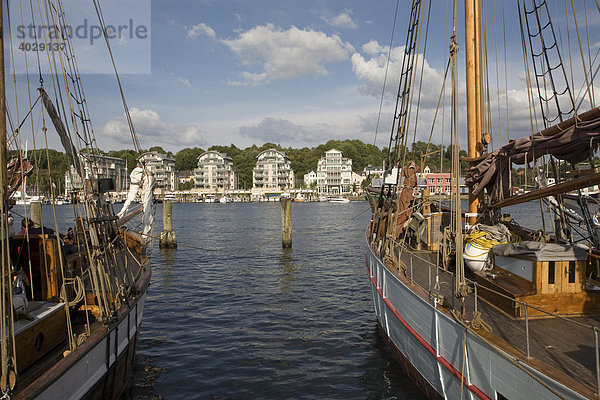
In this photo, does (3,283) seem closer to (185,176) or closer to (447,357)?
(447,357)

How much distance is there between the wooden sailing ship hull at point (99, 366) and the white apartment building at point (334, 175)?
131486mm

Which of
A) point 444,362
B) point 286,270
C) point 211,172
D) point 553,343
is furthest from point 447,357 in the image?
point 211,172

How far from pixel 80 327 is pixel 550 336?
705 centimetres

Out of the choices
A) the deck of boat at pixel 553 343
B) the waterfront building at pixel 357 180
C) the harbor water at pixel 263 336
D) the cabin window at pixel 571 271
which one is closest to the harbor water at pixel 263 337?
the harbor water at pixel 263 336

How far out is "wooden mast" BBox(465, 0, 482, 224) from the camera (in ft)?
38.0

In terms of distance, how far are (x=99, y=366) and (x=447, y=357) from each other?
5.34m

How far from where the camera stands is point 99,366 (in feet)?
23.5

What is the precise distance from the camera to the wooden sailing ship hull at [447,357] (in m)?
5.12

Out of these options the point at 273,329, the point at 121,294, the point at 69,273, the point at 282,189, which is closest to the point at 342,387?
the point at 273,329

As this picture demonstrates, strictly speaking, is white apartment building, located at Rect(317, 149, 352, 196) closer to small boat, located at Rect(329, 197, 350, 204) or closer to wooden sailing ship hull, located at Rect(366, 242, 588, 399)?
small boat, located at Rect(329, 197, 350, 204)

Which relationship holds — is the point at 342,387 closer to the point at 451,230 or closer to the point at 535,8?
the point at 451,230

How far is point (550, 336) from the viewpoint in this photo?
629cm

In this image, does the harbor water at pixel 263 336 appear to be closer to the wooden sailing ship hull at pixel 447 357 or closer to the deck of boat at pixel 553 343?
the wooden sailing ship hull at pixel 447 357

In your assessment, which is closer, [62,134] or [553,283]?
[553,283]
